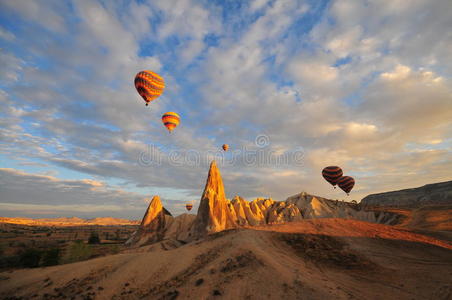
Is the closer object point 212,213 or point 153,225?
point 212,213

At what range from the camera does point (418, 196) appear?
112 m

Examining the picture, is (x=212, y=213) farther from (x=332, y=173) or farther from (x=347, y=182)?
(x=347, y=182)

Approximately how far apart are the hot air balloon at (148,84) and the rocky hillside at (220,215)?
1522 centimetres

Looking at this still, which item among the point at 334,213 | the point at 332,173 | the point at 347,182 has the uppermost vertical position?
the point at 332,173

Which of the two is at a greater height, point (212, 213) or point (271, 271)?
point (212, 213)

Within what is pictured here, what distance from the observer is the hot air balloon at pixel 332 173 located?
54469 mm

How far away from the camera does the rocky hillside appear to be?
3653 cm

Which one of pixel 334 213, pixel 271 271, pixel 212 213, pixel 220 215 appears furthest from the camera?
pixel 334 213

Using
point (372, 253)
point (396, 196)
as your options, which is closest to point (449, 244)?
point (372, 253)

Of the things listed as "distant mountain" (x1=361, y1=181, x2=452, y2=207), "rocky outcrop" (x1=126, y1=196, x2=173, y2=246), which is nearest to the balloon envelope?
"rocky outcrop" (x1=126, y1=196, x2=173, y2=246)

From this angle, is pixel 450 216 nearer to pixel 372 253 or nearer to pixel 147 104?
pixel 372 253

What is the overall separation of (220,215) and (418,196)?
12137cm

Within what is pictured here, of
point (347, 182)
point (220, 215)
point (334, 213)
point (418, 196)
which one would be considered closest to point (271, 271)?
point (220, 215)

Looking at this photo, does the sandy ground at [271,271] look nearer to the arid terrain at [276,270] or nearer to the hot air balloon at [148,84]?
the arid terrain at [276,270]
